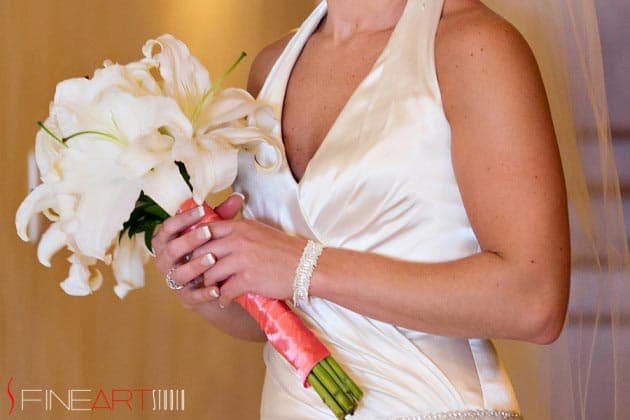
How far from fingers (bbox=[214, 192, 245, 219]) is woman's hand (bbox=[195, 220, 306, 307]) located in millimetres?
69

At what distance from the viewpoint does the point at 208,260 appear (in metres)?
1.45

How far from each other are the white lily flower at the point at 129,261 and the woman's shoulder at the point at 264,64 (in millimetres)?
444

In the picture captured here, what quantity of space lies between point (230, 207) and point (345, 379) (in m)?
0.31

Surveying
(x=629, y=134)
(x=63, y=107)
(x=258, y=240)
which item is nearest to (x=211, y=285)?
(x=258, y=240)

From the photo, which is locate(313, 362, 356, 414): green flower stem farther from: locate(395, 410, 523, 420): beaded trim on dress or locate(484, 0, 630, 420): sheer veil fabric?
locate(484, 0, 630, 420): sheer veil fabric

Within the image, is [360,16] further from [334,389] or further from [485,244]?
[334,389]

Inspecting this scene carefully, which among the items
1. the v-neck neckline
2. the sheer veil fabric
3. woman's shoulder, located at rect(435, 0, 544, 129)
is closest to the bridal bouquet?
the v-neck neckline

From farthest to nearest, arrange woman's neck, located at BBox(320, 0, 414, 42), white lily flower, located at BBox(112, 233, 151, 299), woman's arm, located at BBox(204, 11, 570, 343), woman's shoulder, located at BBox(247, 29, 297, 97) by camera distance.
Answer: woman's shoulder, located at BBox(247, 29, 297, 97) → woman's neck, located at BBox(320, 0, 414, 42) → white lily flower, located at BBox(112, 233, 151, 299) → woman's arm, located at BBox(204, 11, 570, 343)

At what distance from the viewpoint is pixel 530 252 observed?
135 centimetres

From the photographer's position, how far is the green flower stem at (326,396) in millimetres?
1410

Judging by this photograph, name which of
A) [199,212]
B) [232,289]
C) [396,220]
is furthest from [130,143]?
[396,220]

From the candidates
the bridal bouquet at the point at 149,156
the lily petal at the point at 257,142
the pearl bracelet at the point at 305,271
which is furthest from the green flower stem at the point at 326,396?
the lily petal at the point at 257,142

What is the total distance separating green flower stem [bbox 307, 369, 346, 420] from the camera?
55.5 inches

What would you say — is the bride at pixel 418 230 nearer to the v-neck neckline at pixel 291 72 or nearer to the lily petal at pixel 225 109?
the v-neck neckline at pixel 291 72
